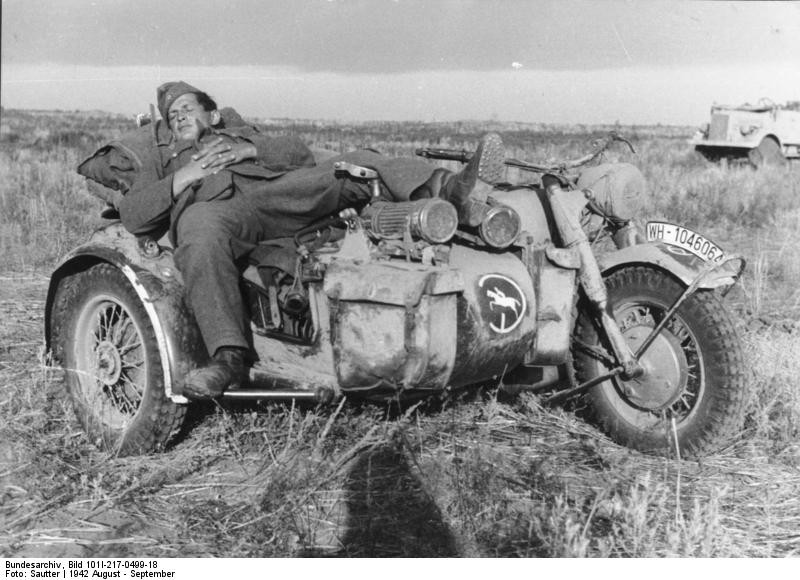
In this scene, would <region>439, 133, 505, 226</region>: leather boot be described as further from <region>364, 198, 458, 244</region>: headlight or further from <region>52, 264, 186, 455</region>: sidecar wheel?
<region>52, 264, 186, 455</region>: sidecar wheel

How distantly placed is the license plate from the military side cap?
2.47 m

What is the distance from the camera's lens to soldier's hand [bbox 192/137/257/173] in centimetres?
405

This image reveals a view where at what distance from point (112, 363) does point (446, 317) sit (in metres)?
1.76

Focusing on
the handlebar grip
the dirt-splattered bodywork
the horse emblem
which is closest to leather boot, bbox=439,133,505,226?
the dirt-splattered bodywork

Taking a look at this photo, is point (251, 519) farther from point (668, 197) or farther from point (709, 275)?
point (668, 197)

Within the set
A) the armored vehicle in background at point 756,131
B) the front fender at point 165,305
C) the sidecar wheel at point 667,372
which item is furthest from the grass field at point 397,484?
the armored vehicle in background at point 756,131

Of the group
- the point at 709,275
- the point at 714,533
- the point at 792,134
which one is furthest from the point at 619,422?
the point at 792,134

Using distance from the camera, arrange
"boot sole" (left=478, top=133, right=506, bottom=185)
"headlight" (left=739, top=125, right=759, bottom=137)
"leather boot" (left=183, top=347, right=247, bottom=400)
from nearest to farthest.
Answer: "boot sole" (left=478, top=133, right=506, bottom=185), "leather boot" (left=183, top=347, right=247, bottom=400), "headlight" (left=739, top=125, right=759, bottom=137)

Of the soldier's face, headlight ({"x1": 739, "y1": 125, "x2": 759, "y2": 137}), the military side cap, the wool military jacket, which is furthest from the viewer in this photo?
headlight ({"x1": 739, "y1": 125, "x2": 759, "y2": 137})

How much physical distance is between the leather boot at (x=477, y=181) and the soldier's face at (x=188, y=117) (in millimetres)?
1592

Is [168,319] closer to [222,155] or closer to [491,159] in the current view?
[222,155]

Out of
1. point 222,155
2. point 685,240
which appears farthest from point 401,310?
point 685,240

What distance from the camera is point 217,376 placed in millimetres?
3672
